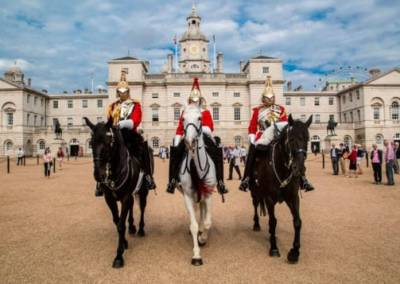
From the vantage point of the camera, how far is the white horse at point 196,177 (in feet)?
14.7

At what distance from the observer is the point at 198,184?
5.03 m

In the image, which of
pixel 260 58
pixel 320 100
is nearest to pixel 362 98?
pixel 320 100

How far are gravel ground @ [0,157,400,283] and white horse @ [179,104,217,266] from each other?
37cm

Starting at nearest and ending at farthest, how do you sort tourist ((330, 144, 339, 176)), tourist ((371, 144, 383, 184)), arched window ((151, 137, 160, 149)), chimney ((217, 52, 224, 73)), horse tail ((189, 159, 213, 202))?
horse tail ((189, 159, 213, 202)), tourist ((371, 144, 383, 184)), tourist ((330, 144, 339, 176)), arched window ((151, 137, 160, 149)), chimney ((217, 52, 224, 73))

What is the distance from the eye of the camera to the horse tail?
491cm

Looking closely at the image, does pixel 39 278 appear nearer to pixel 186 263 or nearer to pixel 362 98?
pixel 186 263

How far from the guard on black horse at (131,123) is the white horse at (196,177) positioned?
844mm

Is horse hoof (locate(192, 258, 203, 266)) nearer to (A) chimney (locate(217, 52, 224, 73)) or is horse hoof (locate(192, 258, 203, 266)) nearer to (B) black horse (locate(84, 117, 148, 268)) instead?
(B) black horse (locate(84, 117, 148, 268))

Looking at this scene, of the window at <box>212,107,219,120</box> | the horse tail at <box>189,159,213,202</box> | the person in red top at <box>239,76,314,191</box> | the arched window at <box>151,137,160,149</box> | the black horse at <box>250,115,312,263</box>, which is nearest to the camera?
the black horse at <box>250,115,312,263</box>

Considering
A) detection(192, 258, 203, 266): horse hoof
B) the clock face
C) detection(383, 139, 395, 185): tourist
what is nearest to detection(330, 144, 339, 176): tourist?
detection(383, 139, 395, 185): tourist

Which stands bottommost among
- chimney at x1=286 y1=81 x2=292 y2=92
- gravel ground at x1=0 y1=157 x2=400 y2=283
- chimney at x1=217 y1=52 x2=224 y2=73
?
gravel ground at x1=0 y1=157 x2=400 y2=283

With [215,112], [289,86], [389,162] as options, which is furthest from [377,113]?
[389,162]

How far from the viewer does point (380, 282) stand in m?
3.83

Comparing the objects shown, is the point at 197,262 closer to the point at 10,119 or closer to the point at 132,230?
the point at 132,230
